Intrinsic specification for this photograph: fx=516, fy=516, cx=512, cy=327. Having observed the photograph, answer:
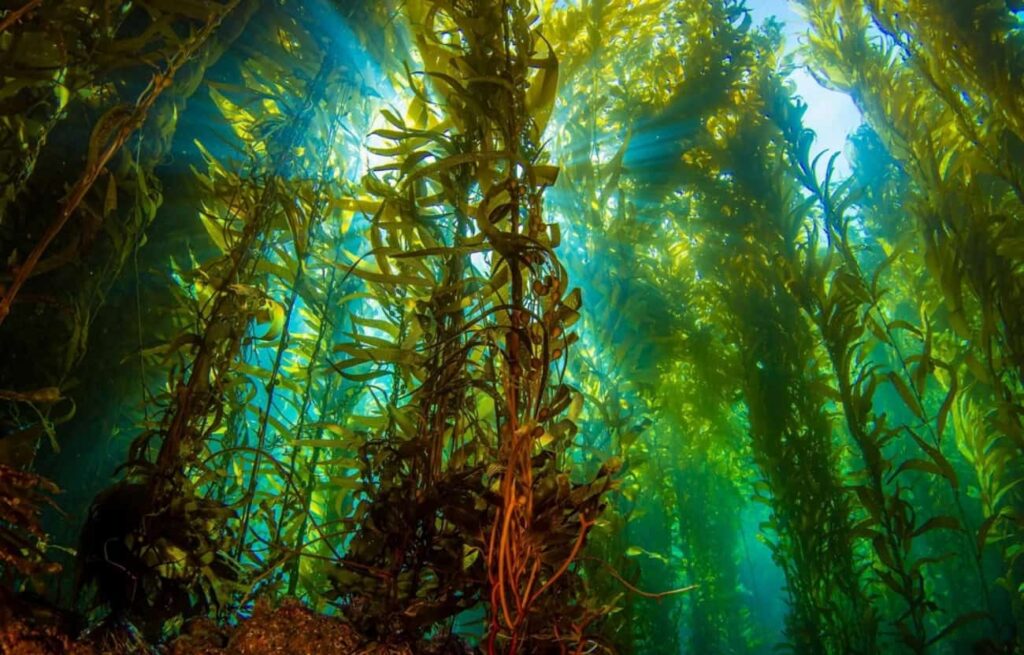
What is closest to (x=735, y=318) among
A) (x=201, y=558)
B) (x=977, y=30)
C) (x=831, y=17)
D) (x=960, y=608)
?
(x=977, y=30)

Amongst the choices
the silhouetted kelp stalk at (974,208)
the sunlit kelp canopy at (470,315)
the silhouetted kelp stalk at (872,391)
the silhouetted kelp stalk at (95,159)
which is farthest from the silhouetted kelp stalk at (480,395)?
the silhouetted kelp stalk at (974,208)

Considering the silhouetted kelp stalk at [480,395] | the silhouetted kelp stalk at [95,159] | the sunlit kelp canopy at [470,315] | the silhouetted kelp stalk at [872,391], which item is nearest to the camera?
the silhouetted kelp stalk at [95,159]

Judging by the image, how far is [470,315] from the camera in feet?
5.39

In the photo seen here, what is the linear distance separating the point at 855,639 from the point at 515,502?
3.54m

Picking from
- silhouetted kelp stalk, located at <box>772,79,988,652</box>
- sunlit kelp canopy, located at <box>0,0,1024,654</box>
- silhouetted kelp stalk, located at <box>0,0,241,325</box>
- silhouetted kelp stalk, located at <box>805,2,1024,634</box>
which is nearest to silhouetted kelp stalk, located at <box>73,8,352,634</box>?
sunlit kelp canopy, located at <box>0,0,1024,654</box>

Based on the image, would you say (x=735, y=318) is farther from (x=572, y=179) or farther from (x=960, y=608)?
(x=960, y=608)

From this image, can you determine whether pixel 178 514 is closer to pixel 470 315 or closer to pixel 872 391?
pixel 470 315

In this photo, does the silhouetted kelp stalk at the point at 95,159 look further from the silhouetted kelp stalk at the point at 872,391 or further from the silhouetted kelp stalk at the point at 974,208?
the silhouetted kelp stalk at the point at 974,208

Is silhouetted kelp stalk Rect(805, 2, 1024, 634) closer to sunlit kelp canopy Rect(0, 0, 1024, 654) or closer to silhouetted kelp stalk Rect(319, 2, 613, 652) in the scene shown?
sunlit kelp canopy Rect(0, 0, 1024, 654)

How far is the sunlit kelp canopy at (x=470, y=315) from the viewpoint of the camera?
1.26 metres

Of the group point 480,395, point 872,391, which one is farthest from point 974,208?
point 480,395

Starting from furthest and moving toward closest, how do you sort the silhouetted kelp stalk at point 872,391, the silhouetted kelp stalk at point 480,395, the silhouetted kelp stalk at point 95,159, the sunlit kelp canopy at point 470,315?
the silhouetted kelp stalk at point 872,391, the sunlit kelp canopy at point 470,315, the silhouetted kelp stalk at point 480,395, the silhouetted kelp stalk at point 95,159

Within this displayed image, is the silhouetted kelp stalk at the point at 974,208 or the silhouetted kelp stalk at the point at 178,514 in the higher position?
the silhouetted kelp stalk at the point at 974,208

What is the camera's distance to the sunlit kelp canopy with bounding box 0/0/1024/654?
126 centimetres
